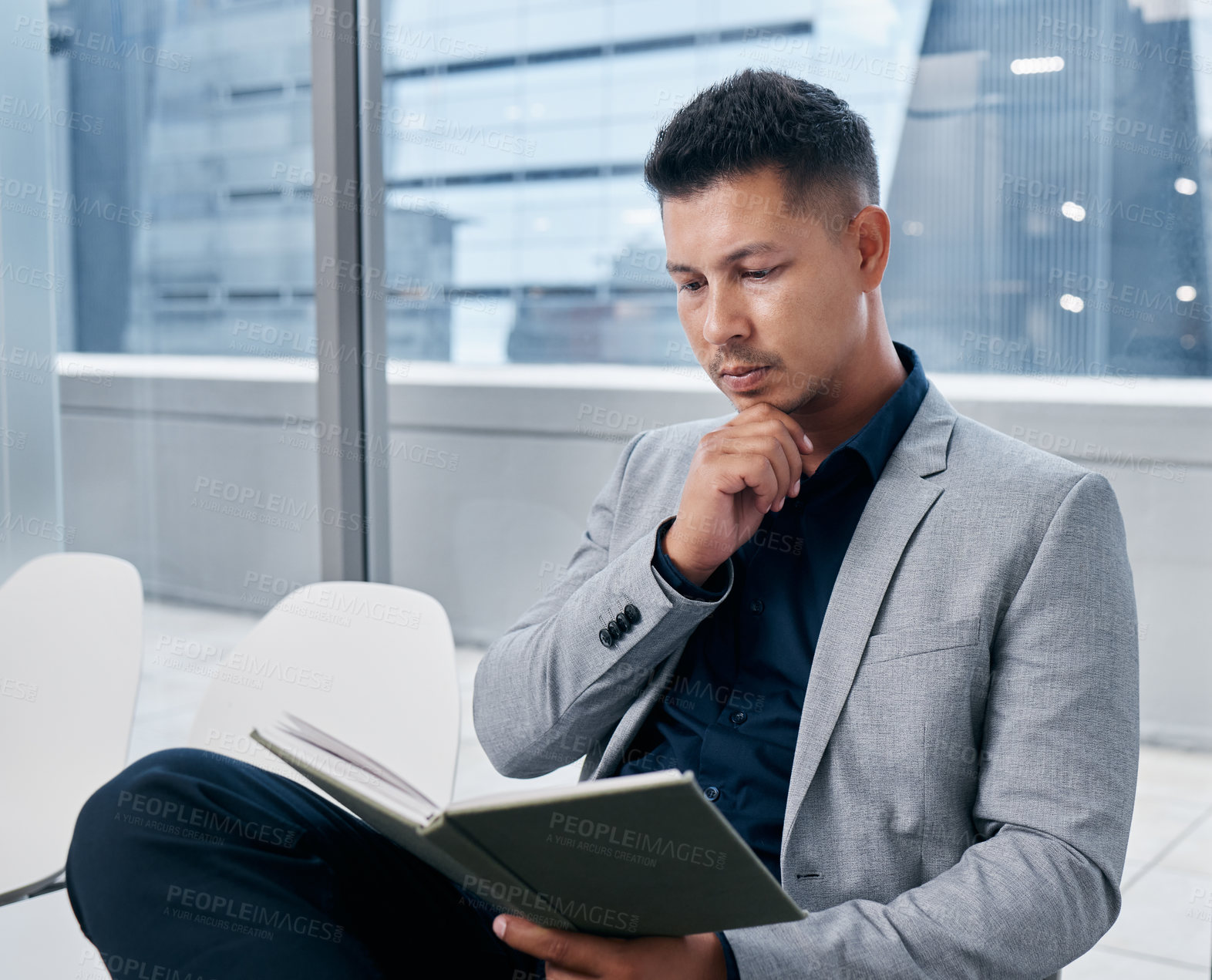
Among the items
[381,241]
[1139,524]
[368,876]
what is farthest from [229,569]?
[1139,524]

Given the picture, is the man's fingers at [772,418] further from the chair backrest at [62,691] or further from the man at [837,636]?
the chair backrest at [62,691]

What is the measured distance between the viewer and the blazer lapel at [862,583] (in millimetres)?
1111

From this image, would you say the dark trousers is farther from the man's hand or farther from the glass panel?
the glass panel

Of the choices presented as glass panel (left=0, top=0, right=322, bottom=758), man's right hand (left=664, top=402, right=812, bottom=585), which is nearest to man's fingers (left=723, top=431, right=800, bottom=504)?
man's right hand (left=664, top=402, right=812, bottom=585)

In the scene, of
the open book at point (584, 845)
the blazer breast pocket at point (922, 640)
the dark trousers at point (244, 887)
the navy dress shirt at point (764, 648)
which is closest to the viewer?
the open book at point (584, 845)

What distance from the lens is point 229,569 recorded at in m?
2.86

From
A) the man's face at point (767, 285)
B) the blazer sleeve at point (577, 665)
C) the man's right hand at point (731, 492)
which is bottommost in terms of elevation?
the blazer sleeve at point (577, 665)

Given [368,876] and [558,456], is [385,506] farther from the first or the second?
[368,876]

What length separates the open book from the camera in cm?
71

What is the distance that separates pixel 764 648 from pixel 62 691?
1329mm

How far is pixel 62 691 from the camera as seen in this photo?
192cm

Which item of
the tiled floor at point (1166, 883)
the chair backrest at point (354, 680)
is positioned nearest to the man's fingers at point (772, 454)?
the chair backrest at point (354, 680)

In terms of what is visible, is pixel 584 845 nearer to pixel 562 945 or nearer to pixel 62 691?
pixel 562 945

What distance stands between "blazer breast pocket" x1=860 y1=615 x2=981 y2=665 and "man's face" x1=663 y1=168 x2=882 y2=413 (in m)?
0.29
